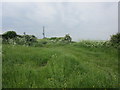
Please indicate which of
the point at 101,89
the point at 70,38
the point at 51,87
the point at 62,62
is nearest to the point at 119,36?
the point at 70,38

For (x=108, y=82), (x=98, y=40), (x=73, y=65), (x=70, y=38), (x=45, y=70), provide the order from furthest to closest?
(x=70, y=38)
(x=98, y=40)
(x=73, y=65)
(x=45, y=70)
(x=108, y=82)

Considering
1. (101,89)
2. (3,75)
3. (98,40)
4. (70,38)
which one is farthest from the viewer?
(70,38)

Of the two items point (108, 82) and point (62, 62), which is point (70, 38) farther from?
point (108, 82)

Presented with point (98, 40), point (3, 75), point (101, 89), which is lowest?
point (101, 89)

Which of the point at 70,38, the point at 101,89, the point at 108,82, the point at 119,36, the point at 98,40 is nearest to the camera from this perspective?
the point at 101,89

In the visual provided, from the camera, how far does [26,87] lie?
246 cm

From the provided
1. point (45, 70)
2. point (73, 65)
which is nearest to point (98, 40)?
point (73, 65)

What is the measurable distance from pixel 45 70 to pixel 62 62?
2.39 feet

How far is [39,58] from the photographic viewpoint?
4.36 metres

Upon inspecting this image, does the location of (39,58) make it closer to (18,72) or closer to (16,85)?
(18,72)

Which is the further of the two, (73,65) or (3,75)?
(73,65)

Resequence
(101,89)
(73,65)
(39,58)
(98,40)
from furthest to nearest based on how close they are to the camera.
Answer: (98,40)
(39,58)
(73,65)
(101,89)

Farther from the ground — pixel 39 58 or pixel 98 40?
pixel 98 40

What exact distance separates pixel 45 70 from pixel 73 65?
3.12ft
